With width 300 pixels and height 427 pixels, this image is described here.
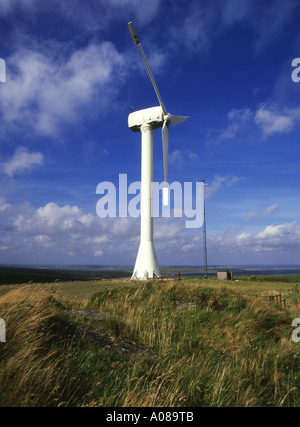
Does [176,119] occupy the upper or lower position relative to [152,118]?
lower

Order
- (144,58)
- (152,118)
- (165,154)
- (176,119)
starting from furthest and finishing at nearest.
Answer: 1. (152,118)
2. (176,119)
3. (165,154)
4. (144,58)

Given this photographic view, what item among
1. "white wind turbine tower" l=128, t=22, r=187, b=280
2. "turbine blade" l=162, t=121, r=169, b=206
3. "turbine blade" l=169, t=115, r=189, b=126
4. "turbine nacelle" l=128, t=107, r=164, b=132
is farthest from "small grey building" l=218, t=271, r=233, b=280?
"turbine nacelle" l=128, t=107, r=164, b=132

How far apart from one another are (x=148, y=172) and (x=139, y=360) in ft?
113

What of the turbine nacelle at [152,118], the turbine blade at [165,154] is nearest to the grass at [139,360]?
the turbine blade at [165,154]

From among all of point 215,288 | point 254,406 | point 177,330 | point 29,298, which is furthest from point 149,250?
point 254,406

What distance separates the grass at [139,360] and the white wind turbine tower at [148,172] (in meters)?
26.5

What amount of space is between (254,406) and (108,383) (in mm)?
2634

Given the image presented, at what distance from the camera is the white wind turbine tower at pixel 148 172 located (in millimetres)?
38128

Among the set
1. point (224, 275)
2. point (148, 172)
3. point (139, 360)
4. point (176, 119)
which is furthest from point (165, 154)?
point (139, 360)

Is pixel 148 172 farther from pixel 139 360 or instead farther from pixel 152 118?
pixel 139 360

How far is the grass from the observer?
17.5 ft

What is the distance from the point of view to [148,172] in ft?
132

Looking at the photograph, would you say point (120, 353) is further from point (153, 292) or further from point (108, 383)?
point (153, 292)
